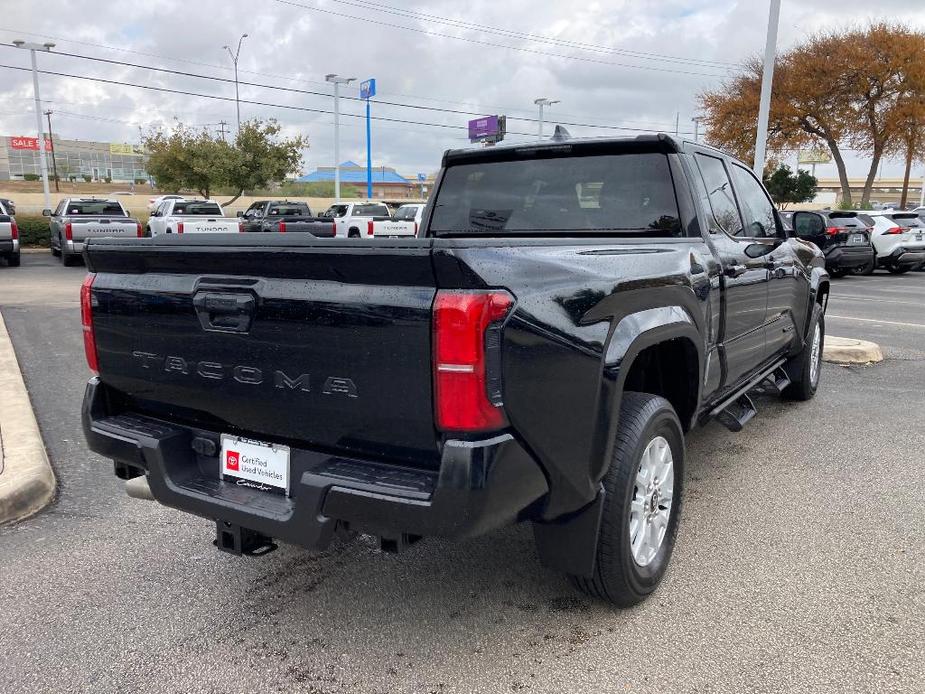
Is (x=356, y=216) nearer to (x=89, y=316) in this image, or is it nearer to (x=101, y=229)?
(x=101, y=229)

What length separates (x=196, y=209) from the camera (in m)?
22.0

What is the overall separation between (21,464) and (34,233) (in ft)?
83.0

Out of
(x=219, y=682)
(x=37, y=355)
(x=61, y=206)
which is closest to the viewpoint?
(x=219, y=682)

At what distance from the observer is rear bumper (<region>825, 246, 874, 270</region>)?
1817cm

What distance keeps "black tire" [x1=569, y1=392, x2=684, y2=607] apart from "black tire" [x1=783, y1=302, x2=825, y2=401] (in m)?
3.40

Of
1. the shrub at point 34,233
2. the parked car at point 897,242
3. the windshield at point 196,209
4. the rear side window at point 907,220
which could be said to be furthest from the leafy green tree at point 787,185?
the shrub at point 34,233

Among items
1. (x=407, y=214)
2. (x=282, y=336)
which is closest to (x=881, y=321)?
(x=282, y=336)

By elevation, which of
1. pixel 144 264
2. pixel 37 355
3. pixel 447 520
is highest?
pixel 144 264

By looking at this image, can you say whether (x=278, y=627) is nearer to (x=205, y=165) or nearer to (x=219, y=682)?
(x=219, y=682)

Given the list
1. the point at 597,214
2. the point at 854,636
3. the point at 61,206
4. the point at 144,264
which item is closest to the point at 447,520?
the point at 144,264

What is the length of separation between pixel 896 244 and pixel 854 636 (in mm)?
20141

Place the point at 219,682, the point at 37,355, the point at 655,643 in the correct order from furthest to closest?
the point at 37,355
the point at 655,643
the point at 219,682

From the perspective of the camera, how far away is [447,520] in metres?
2.24

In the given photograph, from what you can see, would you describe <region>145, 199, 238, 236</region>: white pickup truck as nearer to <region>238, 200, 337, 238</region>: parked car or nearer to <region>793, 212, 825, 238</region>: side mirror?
<region>238, 200, 337, 238</region>: parked car
